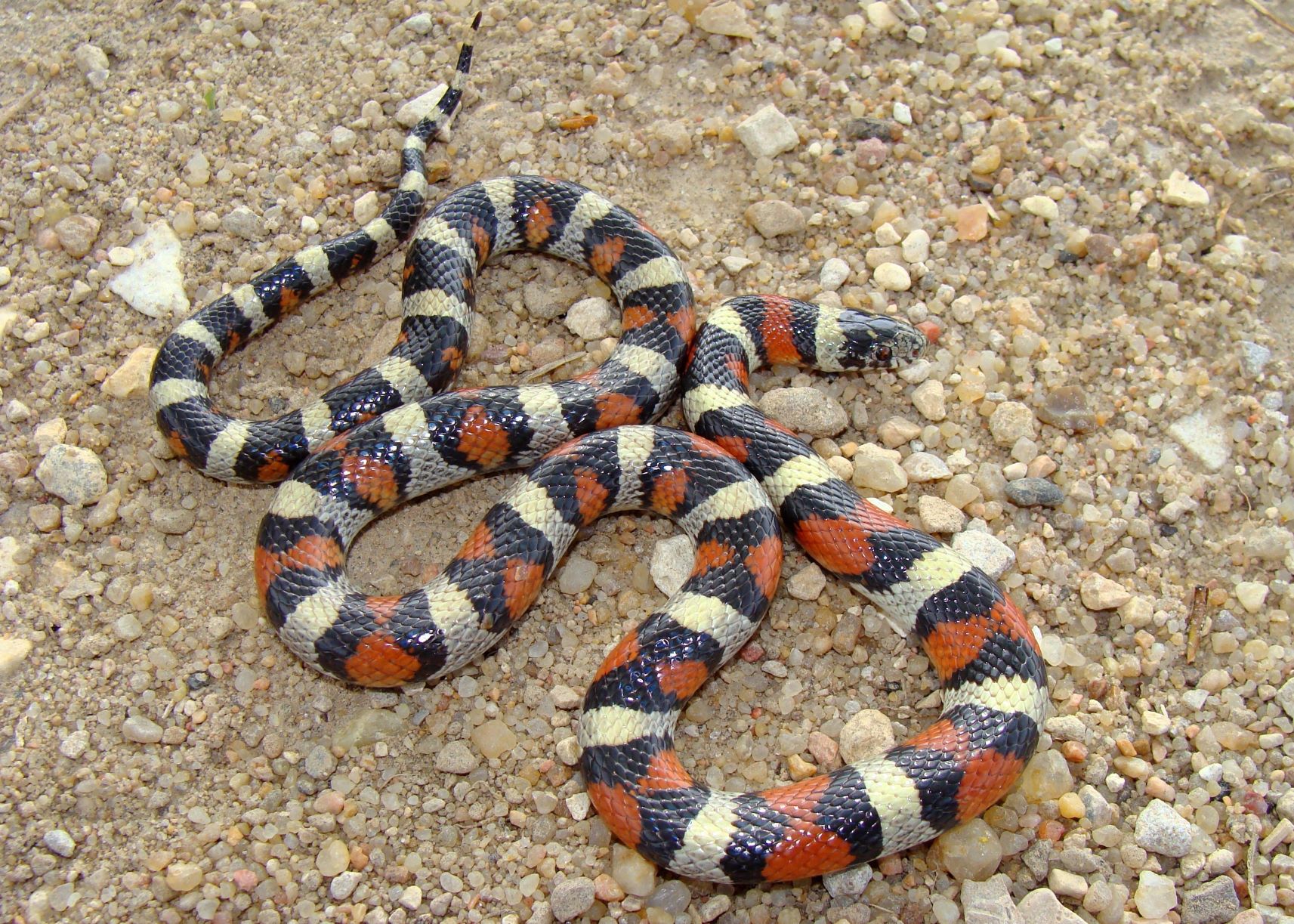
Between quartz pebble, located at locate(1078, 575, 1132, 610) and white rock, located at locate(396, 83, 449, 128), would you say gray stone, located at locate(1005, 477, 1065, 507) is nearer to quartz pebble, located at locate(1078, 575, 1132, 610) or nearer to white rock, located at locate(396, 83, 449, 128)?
quartz pebble, located at locate(1078, 575, 1132, 610)

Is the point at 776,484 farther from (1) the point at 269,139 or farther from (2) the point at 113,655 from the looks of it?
(1) the point at 269,139

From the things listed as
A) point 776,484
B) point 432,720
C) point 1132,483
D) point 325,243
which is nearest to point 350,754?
point 432,720

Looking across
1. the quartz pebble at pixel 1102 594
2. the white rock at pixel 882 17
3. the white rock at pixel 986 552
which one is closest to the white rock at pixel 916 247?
the white rock at pixel 882 17

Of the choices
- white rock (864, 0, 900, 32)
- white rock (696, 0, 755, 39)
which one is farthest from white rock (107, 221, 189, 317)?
white rock (864, 0, 900, 32)

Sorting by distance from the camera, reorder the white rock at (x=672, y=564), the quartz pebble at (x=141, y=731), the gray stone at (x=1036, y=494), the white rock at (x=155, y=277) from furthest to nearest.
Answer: the white rock at (x=155, y=277) → the gray stone at (x=1036, y=494) → the white rock at (x=672, y=564) → the quartz pebble at (x=141, y=731)

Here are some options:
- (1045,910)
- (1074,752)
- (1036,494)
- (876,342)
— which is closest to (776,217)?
(876,342)

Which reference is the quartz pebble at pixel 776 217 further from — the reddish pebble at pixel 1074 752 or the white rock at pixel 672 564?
the reddish pebble at pixel 1074 752
